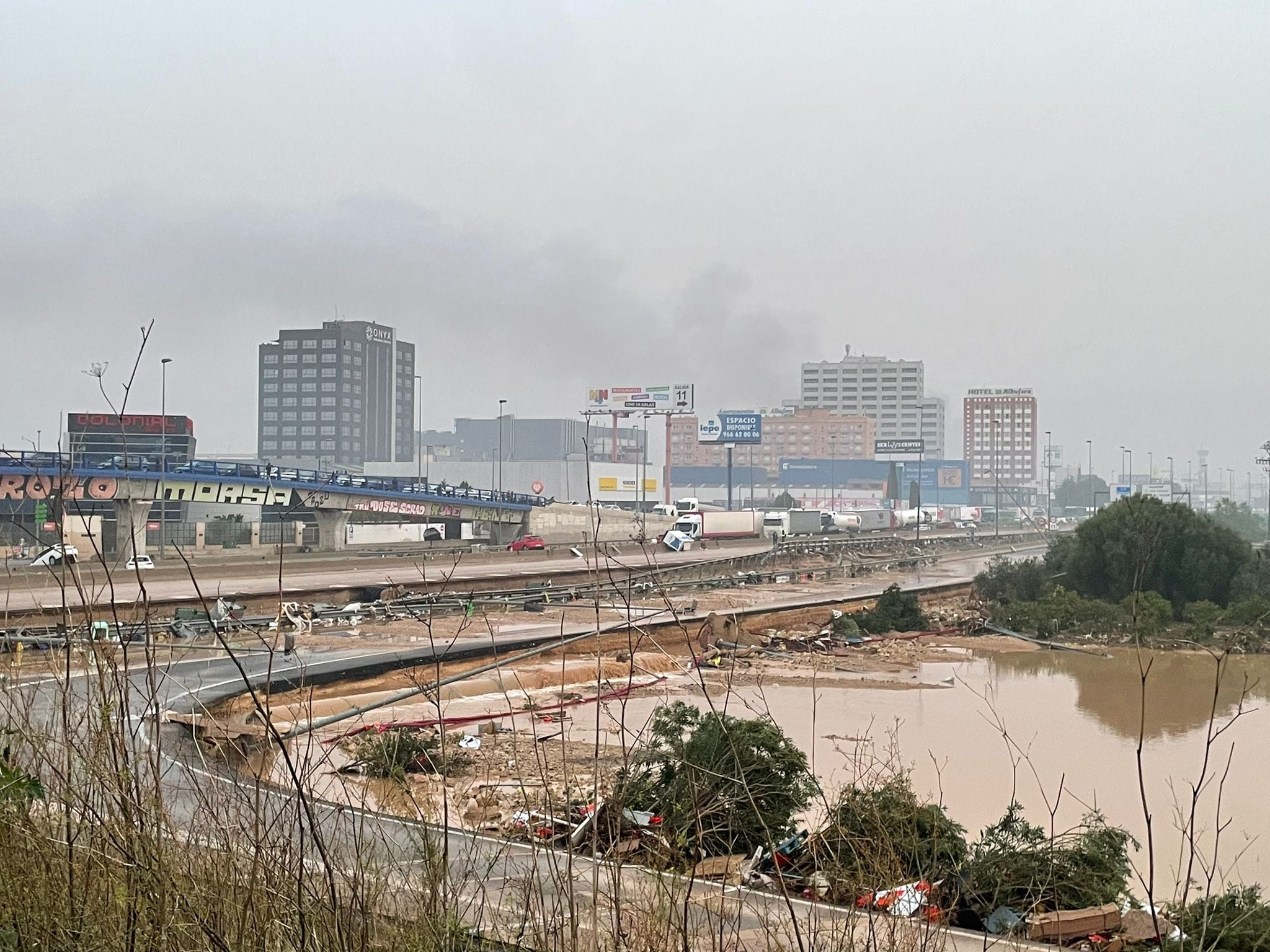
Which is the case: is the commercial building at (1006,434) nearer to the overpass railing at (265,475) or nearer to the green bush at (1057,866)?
the overpass railing at (265,475)

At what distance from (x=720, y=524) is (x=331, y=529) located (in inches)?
1044

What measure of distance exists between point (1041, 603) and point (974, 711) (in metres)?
15.2

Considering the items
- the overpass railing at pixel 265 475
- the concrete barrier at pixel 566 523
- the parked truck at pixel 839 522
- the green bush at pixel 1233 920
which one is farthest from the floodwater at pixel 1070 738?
the parked truck at pixel 839 522

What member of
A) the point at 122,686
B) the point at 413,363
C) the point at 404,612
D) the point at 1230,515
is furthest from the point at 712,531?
the point at 413,363

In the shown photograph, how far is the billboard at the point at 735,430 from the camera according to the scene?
107 metres

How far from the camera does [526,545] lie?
182ft

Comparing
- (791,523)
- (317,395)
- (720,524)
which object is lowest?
(791,523)

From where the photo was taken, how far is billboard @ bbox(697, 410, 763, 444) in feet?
350

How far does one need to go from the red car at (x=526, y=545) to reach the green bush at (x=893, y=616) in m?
22.8

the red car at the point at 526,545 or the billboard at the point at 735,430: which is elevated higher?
the billboard at the point at 735,430

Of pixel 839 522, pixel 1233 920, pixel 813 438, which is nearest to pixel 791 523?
pixel 839 522

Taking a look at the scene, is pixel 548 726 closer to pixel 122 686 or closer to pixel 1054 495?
pixel 122 686

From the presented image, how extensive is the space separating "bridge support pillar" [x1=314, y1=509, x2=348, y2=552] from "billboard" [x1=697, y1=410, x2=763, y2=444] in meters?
57.7

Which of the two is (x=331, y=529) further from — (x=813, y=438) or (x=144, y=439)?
(x=813, y=438)
